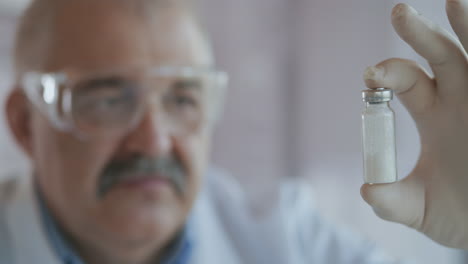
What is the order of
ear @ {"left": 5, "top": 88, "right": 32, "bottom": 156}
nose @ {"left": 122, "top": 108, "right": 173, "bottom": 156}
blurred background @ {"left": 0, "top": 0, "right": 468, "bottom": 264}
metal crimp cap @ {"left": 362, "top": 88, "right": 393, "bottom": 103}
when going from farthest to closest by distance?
1. blurred background @ {"left": 0, "top": 0, "right": 468, "bottom": 264}
2. ear @ {"left": 5, "top": 88, "right": 32, "bottom": 156}
3. nose @ {"left": 122, "top": 108, "right": 173, "bottom": 156}
4. metal crimp cap @ {"left": 362, "top": 88, "right": 393, "bottom": 103}

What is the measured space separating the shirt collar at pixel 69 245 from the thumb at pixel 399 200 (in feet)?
2.27

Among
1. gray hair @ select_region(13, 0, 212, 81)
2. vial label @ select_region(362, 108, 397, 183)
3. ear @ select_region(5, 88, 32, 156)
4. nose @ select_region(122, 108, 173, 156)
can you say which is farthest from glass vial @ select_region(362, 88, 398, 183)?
ear @ select_region(5, 88, 32, 156)

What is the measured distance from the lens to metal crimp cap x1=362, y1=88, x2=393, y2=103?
0.32m

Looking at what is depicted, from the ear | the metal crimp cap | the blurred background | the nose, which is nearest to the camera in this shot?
the metal crimp cap

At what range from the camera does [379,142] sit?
13.2 inches

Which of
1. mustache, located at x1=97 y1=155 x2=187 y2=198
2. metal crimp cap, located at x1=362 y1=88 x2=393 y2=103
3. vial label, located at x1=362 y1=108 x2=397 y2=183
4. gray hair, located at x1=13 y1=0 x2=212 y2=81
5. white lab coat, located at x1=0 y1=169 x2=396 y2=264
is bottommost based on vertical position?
white lab coat, located at x1=0 y1=169 x2=396 y2=264

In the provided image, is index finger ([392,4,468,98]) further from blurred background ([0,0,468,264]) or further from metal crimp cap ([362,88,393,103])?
blurred background ([0,0,468,264])

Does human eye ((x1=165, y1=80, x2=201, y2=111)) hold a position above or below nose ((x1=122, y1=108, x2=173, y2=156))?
above

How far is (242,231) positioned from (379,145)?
83 centimetres

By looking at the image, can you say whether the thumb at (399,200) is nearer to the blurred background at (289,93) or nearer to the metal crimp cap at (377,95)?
the metal crimp cap at (377,95)

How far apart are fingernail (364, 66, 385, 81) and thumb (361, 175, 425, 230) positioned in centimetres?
8

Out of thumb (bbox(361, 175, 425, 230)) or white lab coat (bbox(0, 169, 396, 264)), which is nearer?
thumb (bbox(361, 175, 425, 230))

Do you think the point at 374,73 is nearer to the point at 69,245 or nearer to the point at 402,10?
the point at 402,10

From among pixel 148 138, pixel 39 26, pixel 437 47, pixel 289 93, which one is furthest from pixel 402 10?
pixel 289 93
